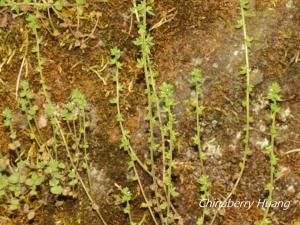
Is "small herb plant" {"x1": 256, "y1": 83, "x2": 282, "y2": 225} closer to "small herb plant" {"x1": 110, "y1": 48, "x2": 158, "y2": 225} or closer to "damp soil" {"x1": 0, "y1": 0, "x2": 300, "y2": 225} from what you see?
"damp soil" {"x1": 0, "y1": 0, "x2": 300, "y2": 225}

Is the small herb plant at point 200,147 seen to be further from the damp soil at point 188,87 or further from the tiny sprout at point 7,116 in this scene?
the tiny sprout at point 7,116

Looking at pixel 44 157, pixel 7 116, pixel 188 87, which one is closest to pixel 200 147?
pixel 188 87

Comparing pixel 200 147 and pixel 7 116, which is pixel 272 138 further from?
pixel 7 116

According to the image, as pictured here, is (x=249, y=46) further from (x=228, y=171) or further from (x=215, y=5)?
(x=228, y=171)

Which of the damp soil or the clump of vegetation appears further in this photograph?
the damp soil

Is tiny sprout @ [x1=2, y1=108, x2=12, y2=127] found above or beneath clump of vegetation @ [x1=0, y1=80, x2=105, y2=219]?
above

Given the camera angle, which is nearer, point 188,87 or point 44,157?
point 44,157

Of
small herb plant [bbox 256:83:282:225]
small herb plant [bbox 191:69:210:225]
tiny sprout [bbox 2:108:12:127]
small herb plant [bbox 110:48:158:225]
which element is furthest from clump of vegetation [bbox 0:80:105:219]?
Answer: small herb plant [bbox 256:83:282:225]

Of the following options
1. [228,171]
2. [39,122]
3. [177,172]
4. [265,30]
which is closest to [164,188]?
[177,172]
